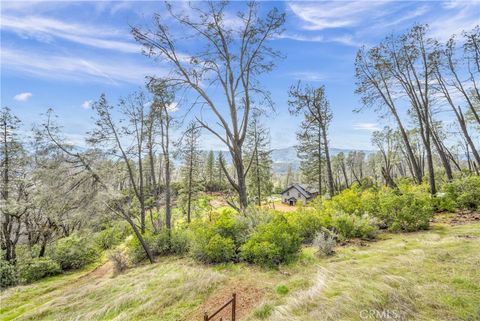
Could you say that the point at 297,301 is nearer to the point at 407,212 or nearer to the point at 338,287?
the point at 338,287

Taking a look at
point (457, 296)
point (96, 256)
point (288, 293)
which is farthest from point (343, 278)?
point (96, 256)

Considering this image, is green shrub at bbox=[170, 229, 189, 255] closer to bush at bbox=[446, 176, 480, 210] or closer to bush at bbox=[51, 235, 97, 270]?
bush at bbox=[51, 235, 97, 270]

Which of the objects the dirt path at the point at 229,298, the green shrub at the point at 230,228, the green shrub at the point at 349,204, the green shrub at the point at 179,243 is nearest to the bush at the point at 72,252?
the green shrub at the point at 179,243

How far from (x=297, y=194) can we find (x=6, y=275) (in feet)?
120

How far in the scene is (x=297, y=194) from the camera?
40688 mm

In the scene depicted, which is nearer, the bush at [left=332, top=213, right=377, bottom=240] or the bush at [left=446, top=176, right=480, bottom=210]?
the bush at [left=332, top=213, right=377, bottom=240]

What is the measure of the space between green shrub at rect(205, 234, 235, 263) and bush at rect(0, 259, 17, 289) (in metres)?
9.92

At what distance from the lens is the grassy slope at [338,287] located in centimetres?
306

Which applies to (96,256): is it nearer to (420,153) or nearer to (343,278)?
(343,278)

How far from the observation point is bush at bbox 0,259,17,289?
988cm

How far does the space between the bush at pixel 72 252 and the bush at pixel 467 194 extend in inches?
717

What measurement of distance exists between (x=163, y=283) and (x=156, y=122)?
37.2 ft

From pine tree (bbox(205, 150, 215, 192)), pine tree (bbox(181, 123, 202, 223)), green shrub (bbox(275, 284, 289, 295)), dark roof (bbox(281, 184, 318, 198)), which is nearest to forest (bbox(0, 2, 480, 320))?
green shrub (bbox(275, 284, 289, 295))

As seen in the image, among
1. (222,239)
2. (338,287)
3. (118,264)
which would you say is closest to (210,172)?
(118,264)
